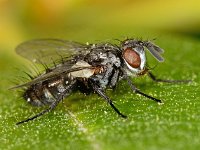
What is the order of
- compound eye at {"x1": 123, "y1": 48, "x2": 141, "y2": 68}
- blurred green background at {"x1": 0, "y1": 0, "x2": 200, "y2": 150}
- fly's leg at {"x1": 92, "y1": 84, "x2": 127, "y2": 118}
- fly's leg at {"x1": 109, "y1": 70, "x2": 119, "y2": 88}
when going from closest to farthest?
blurred green background at {"x1": 0, "y1": 0, "x2": 200, "y2": 150}, fly's leg at {"x1": 92, "y1": 84, "x2": 127, "y2": 118}, compound eye at {"x1": 123, "y1": 48, "x2": 141, "y2": 68}, fly's leg at {"x1": 109, "y1": 70, "x2": 119, "y2": 88}

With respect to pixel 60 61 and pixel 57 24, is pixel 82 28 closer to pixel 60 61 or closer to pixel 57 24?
pixel 57 24

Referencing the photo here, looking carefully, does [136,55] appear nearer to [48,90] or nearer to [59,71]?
[59,71]

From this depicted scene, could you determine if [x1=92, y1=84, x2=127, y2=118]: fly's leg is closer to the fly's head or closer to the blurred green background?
the blurred green background

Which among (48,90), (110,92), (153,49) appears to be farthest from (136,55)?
(48,90)

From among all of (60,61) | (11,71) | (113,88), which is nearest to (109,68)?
(113,88)

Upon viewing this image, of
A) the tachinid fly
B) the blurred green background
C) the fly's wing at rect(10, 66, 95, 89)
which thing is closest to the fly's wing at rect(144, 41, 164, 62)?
the tachinid fly

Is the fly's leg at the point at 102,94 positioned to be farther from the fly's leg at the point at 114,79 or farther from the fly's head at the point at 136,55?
the fly's head at the point at 136,55

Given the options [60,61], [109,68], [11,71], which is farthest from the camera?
[11,71]

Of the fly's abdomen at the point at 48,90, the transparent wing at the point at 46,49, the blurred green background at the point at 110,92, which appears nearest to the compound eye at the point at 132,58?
the blurred green background at the point at 110,92
